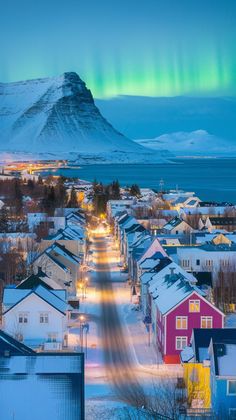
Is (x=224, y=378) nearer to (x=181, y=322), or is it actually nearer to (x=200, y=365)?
(x=200, y=365)

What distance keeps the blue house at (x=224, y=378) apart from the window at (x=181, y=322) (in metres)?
7.10

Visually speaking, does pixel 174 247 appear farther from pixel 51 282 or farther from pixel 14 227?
pixel 14 227

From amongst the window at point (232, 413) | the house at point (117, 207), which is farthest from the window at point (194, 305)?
the house at point (117, 207)

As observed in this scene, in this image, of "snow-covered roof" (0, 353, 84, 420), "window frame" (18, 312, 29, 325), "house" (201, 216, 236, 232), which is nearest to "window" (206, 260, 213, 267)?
"window frame" (18, 312, 29, 325)

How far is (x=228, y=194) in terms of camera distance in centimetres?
13588

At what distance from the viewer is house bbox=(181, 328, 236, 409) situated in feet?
66.2

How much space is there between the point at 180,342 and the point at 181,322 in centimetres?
73

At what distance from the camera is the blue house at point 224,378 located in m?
19.1

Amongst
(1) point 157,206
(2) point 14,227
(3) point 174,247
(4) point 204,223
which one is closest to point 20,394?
(3) point 174,247

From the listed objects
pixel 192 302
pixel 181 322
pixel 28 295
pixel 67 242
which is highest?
pixel 67 242

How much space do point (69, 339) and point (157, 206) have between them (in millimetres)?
54915

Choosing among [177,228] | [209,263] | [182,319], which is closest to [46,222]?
[177,228]

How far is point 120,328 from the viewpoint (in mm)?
30891

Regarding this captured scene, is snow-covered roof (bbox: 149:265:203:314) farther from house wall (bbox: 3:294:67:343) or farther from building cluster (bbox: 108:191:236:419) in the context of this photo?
house wall (bbox: 3:294:67:343)
